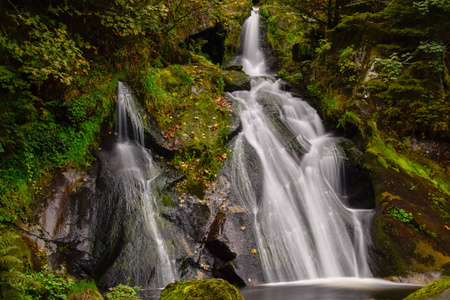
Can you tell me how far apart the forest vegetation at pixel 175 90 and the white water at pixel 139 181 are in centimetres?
39

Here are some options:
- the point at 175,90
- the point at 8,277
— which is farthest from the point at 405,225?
the point at 8,277

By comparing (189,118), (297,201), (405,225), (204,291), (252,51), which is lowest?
(405,225)

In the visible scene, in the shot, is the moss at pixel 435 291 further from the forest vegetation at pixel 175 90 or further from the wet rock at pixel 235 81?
the wet rock at pixel 235 81

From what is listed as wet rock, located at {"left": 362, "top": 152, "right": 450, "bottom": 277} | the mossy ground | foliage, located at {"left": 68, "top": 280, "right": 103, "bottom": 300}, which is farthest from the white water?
wet rock, located at {"left": 362, "top": 152, "right": 450, "bottom": 277}

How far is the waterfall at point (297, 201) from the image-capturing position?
604 cm

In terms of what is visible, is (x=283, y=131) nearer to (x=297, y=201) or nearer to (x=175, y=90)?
(x=297, y=201)

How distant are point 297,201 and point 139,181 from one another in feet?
13.2

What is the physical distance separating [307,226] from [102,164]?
5.11 meters

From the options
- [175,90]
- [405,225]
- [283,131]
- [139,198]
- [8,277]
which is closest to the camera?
[8,277]

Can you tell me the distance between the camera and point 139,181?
6145mm

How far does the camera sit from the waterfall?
6.04m

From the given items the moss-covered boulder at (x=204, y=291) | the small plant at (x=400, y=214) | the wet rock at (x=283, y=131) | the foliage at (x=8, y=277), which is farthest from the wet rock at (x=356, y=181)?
the foliage at (x=8, y=277)

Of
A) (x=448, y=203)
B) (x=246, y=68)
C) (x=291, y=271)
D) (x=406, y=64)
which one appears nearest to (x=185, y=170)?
(x=291, y=271)

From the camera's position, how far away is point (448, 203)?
719 cm
